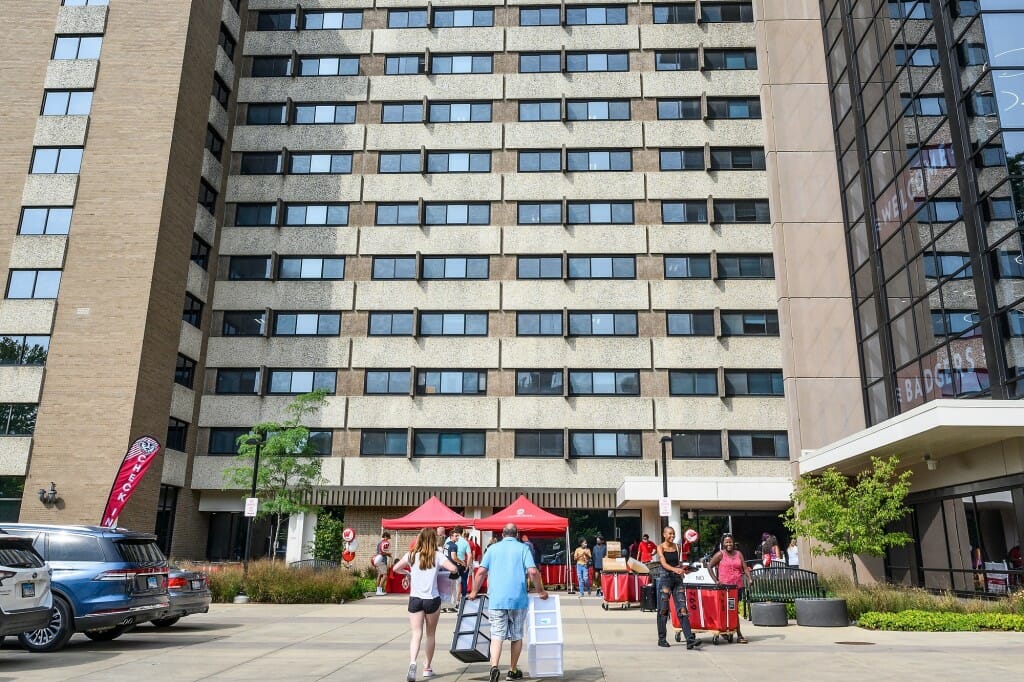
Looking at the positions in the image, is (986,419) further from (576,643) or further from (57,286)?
(57,286)

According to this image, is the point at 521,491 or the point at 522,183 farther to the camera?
the point at 522,183

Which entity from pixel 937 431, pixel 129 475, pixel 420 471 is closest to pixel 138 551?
pixel 129 475

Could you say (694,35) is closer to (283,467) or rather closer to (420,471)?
(420,471)

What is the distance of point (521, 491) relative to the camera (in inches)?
1447

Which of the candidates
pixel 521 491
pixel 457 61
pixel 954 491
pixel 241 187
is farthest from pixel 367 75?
pixel 954 491

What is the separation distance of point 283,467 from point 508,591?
2427cm

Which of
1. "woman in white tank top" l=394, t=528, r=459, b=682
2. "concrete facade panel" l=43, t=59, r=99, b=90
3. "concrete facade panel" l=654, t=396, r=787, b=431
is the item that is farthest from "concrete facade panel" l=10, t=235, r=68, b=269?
"woman in white tank top" l=394, t=528, r=459, b=682

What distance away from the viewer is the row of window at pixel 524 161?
40.6m

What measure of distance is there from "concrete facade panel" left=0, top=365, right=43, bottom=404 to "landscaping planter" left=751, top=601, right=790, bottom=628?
2835cm

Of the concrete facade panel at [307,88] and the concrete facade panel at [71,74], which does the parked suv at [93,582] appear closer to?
the concrete facade panel at [71,74]

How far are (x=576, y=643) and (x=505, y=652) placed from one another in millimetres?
1574

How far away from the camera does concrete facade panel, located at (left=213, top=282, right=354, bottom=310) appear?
39.6 m

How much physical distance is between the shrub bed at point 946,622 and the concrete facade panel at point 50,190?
33.9 meters

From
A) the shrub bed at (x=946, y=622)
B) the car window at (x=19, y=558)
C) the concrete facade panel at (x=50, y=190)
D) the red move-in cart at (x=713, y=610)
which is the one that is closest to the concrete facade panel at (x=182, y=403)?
the concrete facade panel at (x=50, y=190)
